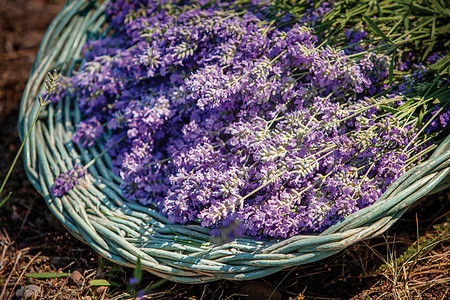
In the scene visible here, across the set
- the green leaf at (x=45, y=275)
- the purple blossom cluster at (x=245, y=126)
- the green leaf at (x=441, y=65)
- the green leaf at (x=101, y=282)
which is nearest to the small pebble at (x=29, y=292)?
the green leaf at (x=45, y=275)

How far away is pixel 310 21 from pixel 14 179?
1.68m

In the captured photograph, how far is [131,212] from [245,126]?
0.60 meters

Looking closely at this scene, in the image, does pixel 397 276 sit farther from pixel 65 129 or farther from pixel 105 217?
pixel 65 129

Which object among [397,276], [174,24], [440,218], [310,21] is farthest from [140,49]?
[440,218]

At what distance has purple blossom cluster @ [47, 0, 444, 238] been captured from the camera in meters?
1.27

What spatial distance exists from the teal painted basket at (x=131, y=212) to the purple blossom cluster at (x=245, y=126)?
57 millimetres

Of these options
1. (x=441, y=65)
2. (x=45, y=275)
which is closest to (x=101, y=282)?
(x=45, y=275)

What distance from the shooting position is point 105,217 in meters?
1.51

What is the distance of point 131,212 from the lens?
155 cm

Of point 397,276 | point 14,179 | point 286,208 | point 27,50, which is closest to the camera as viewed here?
point 286,208

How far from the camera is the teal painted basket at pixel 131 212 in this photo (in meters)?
1.22

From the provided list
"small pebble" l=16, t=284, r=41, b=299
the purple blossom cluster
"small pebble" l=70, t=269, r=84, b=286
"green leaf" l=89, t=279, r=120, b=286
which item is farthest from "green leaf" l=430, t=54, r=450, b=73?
"small pebble" l=16, t=284, r=41, b=299

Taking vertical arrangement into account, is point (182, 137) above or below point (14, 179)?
above

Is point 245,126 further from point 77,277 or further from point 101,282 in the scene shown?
point 77,277
